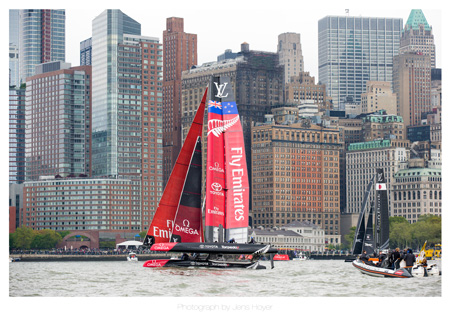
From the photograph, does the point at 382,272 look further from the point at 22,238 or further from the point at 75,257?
the point at 22,238

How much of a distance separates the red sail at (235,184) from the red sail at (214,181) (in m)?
0.30

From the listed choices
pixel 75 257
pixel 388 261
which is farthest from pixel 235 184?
pixel 75 257

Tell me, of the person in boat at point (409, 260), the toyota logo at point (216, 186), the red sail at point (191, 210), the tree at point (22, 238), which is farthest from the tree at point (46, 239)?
the person in boat at point (409, 260)

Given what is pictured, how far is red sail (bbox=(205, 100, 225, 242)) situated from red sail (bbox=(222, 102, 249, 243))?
30cm

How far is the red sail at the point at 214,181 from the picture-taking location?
2063 inches

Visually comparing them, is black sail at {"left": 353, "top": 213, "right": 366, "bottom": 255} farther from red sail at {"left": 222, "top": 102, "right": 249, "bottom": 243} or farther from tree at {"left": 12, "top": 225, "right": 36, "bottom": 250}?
tree at {"left": 12, "top": 225, "right": 36, "bottom": 250}

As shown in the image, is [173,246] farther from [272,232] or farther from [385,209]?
[272,232]

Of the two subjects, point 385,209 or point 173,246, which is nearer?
point 173,246

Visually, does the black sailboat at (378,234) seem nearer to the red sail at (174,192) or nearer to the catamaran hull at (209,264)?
the catamaran hull at (209,264)
